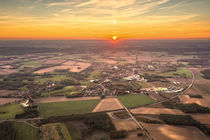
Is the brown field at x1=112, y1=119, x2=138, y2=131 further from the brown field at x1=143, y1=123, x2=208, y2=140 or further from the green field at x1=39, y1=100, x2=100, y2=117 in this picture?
the green field at x1=39, y1=100, x2=100, y2=117

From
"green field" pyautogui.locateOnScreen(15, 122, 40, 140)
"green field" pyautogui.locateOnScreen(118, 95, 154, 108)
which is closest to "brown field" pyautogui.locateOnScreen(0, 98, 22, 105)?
"green field" pyautogui.locateOnScreen(15, 122, 40, 140)

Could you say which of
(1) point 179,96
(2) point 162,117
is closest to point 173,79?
(1) point 179,96

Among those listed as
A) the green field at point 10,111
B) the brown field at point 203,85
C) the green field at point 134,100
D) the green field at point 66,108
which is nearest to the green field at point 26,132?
the green field at point 10,111

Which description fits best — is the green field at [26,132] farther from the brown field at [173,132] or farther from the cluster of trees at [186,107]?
the cluster of trees at [186,107]

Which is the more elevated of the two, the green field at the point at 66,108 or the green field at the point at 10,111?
the green field at the point at 10,111

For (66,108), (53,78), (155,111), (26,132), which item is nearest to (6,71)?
(53,78)

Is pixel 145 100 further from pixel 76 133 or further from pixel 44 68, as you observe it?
pixel 44 68
